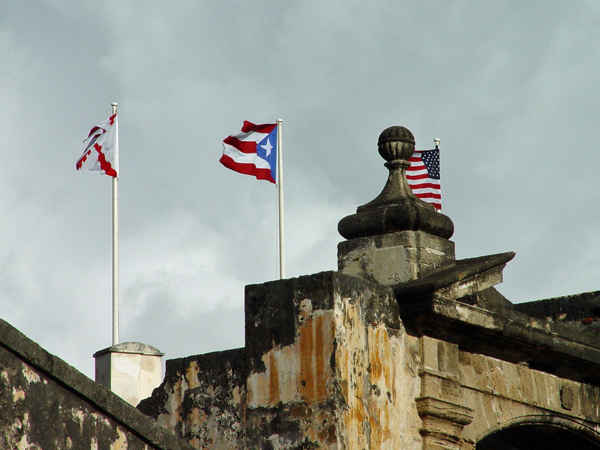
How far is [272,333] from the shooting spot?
6914 mm

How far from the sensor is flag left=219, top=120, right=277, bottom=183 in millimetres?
14766

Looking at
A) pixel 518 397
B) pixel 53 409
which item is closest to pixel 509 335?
pixel 518 397

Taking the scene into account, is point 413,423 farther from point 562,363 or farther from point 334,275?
point 562,363

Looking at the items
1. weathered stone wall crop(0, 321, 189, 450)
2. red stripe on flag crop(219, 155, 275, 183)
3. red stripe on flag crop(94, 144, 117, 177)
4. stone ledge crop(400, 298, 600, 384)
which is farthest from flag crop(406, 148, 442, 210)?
weathered stone wall crop(0, 321, 189, 450)

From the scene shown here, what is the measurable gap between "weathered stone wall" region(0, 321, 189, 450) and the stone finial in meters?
2.30

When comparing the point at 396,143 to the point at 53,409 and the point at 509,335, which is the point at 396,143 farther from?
the point at 53,409

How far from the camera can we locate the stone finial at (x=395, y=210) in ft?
24.6

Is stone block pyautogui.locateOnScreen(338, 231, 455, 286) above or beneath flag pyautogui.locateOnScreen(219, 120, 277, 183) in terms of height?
beneath

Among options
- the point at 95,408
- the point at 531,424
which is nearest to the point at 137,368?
the point at 531,424

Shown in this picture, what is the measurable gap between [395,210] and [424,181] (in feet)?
16.2

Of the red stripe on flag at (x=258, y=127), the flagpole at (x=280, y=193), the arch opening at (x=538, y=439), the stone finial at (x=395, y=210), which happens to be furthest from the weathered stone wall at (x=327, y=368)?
the red stripe on flag at (x=258, y=127)

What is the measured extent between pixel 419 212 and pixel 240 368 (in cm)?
155

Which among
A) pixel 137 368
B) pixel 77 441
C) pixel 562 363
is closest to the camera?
pixel 77 441

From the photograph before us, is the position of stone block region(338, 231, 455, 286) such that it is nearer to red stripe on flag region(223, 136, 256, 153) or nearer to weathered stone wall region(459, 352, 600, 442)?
weathered stone wall region(459, 352, 600, 442)
